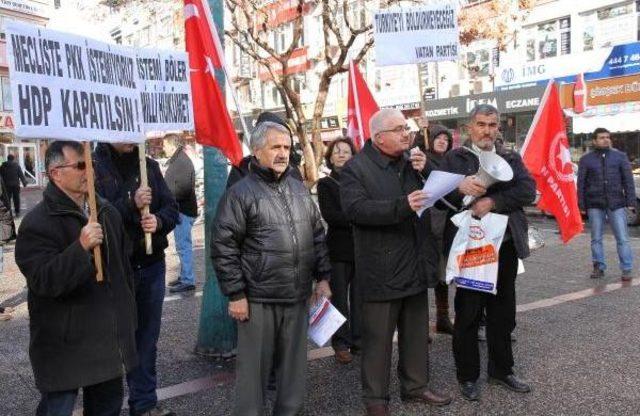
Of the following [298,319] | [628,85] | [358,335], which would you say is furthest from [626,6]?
[298,319]

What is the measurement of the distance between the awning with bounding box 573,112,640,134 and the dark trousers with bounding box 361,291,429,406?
17045mm

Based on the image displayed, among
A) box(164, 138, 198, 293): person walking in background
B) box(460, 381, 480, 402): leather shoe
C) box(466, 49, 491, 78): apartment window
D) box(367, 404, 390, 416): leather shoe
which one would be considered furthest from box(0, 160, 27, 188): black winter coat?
box(466, 49, 491, 78): apartment window

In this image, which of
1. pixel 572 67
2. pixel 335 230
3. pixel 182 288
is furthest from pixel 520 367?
pixel 572 67

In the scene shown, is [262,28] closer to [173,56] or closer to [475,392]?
[173,56]

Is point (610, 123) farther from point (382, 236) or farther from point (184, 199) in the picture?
point (382, 236)

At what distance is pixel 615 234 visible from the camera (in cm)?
812

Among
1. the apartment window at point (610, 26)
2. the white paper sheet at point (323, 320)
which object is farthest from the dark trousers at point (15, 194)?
the apartment window at point (610, 26)

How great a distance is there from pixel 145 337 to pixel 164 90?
1.55 metres

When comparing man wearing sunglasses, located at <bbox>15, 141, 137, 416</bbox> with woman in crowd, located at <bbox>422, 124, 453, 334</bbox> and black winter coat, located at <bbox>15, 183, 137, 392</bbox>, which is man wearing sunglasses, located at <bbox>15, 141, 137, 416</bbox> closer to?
black winter coat, located at <bbox>15, 183, 137, 392</bbox>

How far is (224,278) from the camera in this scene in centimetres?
343

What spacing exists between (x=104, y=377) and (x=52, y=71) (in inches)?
58.2

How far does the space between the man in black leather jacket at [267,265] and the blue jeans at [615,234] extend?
570 cm

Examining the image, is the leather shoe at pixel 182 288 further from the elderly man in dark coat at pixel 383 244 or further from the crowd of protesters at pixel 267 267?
the elderly man in dark coat at pixel 383 244

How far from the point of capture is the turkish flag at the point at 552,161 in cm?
612
